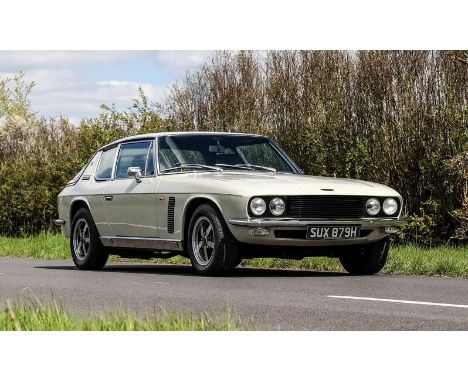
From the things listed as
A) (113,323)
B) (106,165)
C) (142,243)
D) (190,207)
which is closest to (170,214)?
(190,207)

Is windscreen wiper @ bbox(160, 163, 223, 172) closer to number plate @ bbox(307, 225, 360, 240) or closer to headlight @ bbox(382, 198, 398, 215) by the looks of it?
number plate @ bbox(307, 225, 360, 240)

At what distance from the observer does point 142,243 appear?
13750 mm

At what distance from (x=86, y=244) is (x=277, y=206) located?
12.4 ft

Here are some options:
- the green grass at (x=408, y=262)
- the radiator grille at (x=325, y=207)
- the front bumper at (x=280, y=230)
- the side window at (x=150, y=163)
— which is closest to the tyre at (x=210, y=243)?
the front bumper at (x=280, y=230)

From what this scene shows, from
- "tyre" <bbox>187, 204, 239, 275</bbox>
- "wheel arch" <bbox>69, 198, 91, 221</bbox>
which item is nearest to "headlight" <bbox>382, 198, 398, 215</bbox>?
"tyre" <bbox>187, 204, 239, 275</bbox>

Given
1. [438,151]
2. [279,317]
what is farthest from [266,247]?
[438,151]

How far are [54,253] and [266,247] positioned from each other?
792 cm

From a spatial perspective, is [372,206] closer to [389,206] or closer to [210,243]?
[389,206]

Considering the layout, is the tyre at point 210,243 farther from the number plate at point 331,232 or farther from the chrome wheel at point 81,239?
the chrome wheel at point 81,239

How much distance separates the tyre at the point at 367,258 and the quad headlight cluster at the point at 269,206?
3.94 feet

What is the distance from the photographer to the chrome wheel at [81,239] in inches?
593

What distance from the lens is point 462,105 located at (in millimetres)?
18578

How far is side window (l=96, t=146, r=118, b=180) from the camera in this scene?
15008 millimetres

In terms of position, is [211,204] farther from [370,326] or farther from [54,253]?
[54,253]
